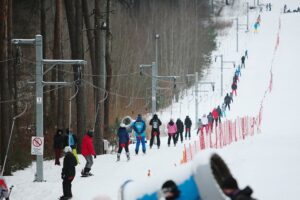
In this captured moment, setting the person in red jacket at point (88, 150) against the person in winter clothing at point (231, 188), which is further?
the person in red jacket at point (88, 150)

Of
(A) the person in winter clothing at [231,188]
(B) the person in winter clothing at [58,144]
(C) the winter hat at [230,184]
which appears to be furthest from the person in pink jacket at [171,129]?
(C) the winter hat at [230,184]

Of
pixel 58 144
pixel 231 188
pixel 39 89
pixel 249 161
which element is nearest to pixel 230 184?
pixel 231 188

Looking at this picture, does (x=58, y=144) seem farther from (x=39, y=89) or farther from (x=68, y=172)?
(x=68, y=172)

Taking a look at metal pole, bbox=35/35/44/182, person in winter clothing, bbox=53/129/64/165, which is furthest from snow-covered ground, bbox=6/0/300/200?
metal pole, bbox=35/35/44/182

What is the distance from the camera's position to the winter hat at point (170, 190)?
327 inches

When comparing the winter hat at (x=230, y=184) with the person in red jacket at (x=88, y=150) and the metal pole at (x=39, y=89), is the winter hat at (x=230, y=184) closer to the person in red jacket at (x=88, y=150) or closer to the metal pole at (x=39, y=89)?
the person in red jacket at (x=88, y=150)

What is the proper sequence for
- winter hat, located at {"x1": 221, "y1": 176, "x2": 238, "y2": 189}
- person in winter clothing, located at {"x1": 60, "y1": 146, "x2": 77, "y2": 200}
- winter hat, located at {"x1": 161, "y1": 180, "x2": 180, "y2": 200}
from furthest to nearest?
1. person in winter clothing, located at {"x1": 60, "y1": 146, "x2": 77, "y2": 200}
2. winter hat, located at {"x1": 161, "y1": 180, "x2": 180, "y2": 200}
3. winter hat, located at {"x1": 221, "y1": 176, "x2": 238, "y2": 189}

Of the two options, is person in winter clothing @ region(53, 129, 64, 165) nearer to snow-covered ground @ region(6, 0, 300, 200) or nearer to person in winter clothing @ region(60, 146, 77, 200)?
snow-covered ground @ region(6, 0, 300, 200)

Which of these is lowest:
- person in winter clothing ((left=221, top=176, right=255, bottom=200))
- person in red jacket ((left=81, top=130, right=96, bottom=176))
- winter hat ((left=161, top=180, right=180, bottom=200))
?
person in red jacket ((left=81, top=130, right=96, bottom=176))

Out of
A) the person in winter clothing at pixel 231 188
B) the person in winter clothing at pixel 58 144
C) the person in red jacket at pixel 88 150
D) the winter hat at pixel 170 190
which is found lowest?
the person in winter clothing at pixel 58 144

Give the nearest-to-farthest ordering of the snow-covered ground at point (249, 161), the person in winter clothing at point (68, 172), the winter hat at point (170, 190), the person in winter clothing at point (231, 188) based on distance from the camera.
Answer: the person in winter clothing at point (231, 188), the winter hat at point (170, 190), the snow-covered ground at point (249, 161), the person in winter clothing at point (68, 172)

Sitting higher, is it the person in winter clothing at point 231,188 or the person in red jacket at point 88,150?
the person in winter clothing at point 231,188

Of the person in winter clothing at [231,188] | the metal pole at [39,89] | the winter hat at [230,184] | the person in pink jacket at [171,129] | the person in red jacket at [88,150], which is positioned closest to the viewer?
the person in winter clothing at [231,188]

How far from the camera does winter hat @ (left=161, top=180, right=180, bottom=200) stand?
8297 mm
